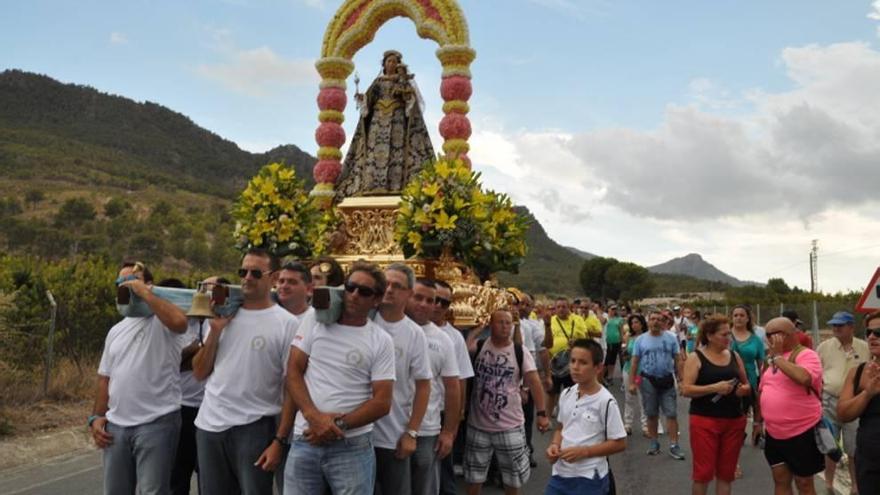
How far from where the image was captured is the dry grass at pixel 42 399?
8.49m

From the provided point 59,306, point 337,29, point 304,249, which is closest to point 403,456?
point 304,249

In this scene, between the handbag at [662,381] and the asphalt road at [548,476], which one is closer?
the asphalt road at [548,476]

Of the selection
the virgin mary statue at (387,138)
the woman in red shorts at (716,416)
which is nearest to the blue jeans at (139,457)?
the woman in red shorts at (716,416)

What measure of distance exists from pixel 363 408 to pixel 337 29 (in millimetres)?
7130

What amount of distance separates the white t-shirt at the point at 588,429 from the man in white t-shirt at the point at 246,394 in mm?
1706

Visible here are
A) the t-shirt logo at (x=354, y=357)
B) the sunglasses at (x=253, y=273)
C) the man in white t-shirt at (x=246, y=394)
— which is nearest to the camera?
the t-shirt logo at (x=354, y=357)

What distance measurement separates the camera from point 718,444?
572 cm

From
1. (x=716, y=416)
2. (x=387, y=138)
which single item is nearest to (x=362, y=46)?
(x=387, y=138)

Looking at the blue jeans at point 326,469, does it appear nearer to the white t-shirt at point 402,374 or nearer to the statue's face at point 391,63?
the white t-shirt at point 402,374

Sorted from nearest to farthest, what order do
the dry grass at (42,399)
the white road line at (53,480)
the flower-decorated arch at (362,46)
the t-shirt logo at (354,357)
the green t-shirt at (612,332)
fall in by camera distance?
the t-shirt logo at (354,357)
the white road line at (53,480)
the dry grass at (42,399)
the flower-decorated arch at (362,46)
the green t-shirt at (612,332)

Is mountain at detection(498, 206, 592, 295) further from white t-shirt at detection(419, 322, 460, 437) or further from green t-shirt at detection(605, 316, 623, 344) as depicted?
white t-shirt at detection(419, 322, 460, 437)

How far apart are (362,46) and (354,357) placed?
6.85 metres

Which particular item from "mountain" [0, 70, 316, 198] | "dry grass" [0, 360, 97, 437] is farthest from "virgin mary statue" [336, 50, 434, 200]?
"mountain" [0, 70, 316, 198]

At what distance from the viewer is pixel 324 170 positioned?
9.53m
